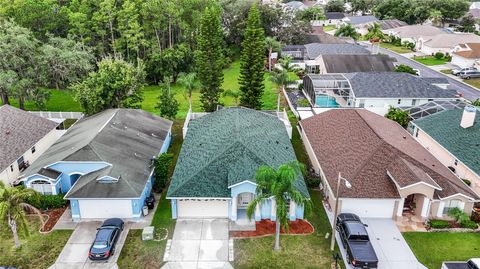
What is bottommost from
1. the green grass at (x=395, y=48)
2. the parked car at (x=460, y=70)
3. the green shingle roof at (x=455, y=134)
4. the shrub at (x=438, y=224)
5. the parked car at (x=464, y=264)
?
the shrub at (x=438, y=224)

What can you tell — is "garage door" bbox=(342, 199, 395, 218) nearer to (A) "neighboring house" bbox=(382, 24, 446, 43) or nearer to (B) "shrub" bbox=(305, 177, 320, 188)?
(B) "shrub" bbox=(305, 177, 320, 188)

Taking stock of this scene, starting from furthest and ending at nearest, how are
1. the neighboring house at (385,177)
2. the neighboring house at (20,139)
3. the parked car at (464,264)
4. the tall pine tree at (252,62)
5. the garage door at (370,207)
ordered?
the tall pine tree at (252,62) → the neighboring house at (20,139) → the garage door at (370,207) → the neighboring house at (385,177) → the parked car at (464,264)

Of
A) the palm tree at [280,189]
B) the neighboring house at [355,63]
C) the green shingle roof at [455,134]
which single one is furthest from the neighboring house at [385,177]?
the neighboring house at [355,63]

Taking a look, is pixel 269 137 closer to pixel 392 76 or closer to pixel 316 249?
pixel 316 249

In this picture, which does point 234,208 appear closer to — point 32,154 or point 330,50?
point 32,154

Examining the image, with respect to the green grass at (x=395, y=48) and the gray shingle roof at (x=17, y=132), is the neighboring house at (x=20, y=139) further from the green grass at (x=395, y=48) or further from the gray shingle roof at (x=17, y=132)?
the green grass at (x=395, y=48)

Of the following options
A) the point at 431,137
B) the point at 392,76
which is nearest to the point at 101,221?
the point at 431,137
